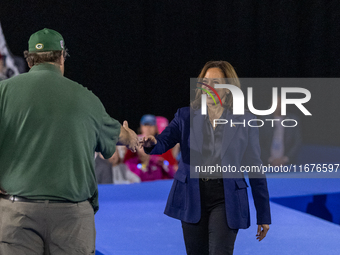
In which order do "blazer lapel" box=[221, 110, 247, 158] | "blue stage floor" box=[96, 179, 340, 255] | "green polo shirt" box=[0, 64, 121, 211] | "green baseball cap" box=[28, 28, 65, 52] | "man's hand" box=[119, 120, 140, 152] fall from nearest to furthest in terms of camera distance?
"green polo shirt" box=[0, 64, 121, 211] → "green baseball cap" box=[28, 28, 65, 52] → "man's hand" box=[119, 120, 140, 152] → "blazer lapel" box=[221, 110, 247, 158] → "blue stage floor" box=[96, 179, 340, 255]

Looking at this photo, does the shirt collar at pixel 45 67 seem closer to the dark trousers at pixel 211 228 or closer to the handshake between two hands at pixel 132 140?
the handshake between two hands at pixel 132 140

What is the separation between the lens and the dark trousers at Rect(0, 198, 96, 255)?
1289 mm

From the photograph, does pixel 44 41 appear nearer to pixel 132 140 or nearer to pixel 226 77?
pixel 132 140

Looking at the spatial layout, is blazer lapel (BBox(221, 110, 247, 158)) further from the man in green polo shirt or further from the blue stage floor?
the blue stage floor

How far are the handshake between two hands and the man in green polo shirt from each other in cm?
27

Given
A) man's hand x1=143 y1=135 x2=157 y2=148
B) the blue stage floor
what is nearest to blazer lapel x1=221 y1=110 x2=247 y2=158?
man's hand x1=143 y1=135 x2=157 y2=148

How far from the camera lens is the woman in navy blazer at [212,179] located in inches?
65.6

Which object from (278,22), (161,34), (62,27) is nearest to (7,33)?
(62,27)

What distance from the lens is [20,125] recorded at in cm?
128

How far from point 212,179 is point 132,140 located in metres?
0.35

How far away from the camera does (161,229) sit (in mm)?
2787

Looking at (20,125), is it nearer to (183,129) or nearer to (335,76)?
(183,129)

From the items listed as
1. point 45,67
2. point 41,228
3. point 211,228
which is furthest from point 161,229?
point 45,67

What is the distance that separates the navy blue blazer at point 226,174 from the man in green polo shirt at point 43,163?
0.47m
